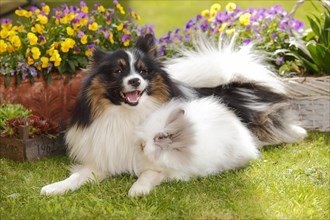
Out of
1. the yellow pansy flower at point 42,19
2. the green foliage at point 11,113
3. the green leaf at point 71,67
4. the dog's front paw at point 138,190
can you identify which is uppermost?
the yellow pansy flower at point 42,19

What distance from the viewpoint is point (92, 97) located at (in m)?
3.03

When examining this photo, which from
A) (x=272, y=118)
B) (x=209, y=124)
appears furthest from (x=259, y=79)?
(x=209, y=124)

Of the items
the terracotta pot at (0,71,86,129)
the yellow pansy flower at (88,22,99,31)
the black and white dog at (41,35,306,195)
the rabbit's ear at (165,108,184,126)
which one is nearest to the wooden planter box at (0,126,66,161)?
the terracotta pot at (0,71,86,129)

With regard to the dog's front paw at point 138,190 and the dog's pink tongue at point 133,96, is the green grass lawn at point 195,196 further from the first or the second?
the dog's pink tongue at point 133,96

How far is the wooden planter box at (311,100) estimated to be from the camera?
412 cm

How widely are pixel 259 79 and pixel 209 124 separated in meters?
A: 0.92

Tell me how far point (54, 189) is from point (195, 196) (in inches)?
29.5

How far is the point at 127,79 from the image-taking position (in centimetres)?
289

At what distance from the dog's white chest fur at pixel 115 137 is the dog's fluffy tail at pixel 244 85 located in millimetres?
658

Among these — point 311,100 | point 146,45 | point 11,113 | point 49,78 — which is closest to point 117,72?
point 146,45

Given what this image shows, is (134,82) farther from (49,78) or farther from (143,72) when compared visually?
(49,78)

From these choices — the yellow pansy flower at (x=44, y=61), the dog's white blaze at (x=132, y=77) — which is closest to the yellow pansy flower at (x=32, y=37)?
the yellow pansy flower at (x=44, y=61)

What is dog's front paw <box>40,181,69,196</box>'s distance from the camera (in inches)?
112

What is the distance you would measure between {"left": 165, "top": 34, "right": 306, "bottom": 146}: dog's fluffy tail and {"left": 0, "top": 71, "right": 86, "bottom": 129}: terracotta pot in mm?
822
